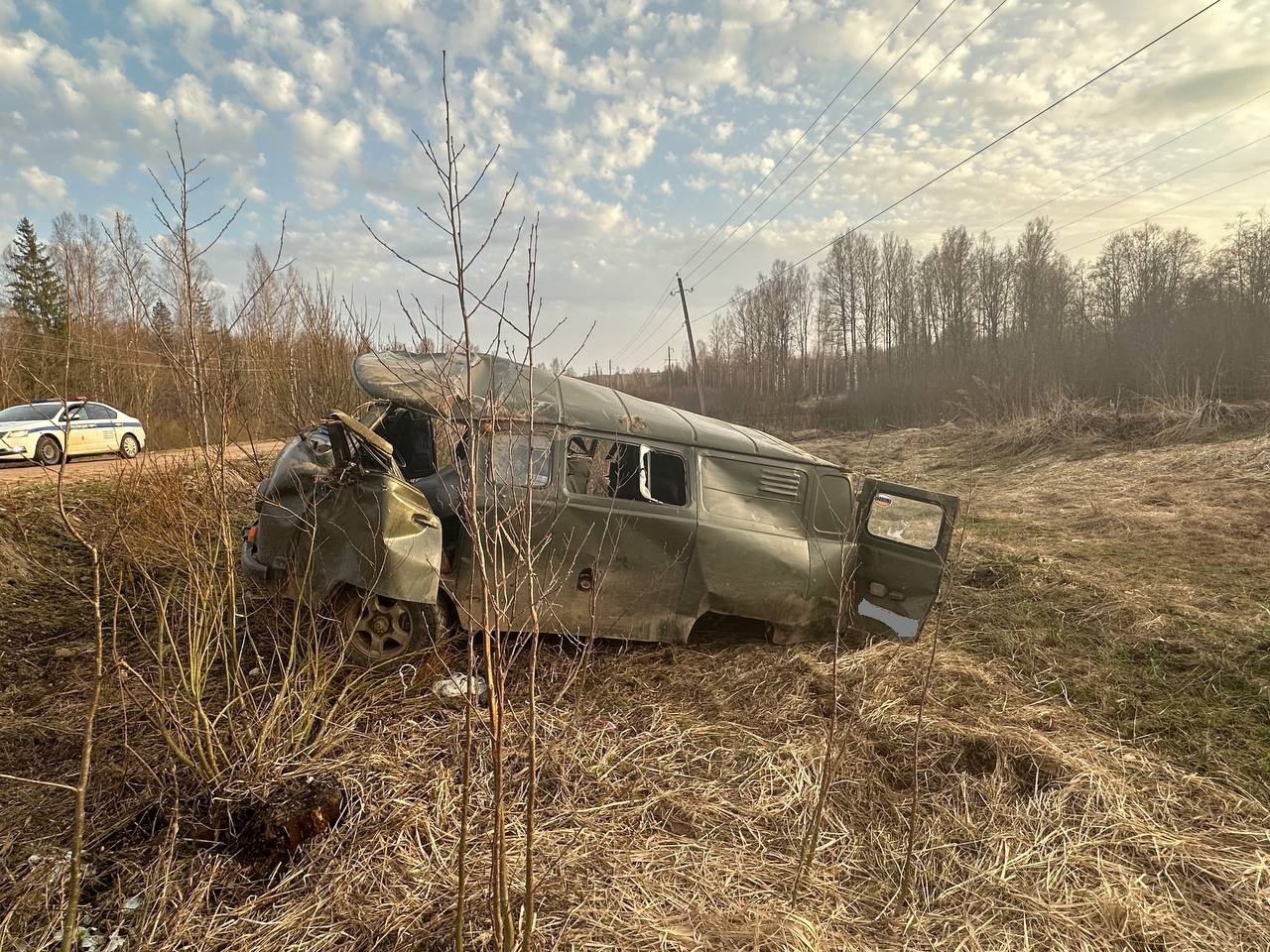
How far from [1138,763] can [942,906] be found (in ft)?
5.75

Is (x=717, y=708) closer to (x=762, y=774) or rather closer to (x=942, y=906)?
(x=762, y=774)

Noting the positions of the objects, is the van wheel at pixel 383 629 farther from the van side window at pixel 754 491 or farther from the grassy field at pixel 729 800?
the van side window at pixel 754 491

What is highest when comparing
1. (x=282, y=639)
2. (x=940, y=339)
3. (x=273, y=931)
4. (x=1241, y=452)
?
(x=940, y=339)

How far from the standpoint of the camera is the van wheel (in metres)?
3.72

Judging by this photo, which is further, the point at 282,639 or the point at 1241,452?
the point at 1241,452

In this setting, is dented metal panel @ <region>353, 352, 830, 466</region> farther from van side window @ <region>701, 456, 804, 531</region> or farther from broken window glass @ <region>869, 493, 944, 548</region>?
broken window glass @ <region>869, 493, 944, 548</region>

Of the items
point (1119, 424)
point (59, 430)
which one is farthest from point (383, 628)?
point (1119, 424)

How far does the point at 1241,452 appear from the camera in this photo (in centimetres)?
1179

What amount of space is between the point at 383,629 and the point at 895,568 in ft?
11.7

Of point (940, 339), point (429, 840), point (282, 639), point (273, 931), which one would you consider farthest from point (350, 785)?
point (940, 339)

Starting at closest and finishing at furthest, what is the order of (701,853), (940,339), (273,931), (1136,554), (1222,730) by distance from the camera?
(273,931)
(701,853)
(1222,730)
(1136,554)
(940,339)

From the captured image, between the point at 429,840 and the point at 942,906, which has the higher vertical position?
the point at 429,840

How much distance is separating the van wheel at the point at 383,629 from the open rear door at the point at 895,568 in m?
3.14

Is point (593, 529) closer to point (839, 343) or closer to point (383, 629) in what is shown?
point (383, 629)
